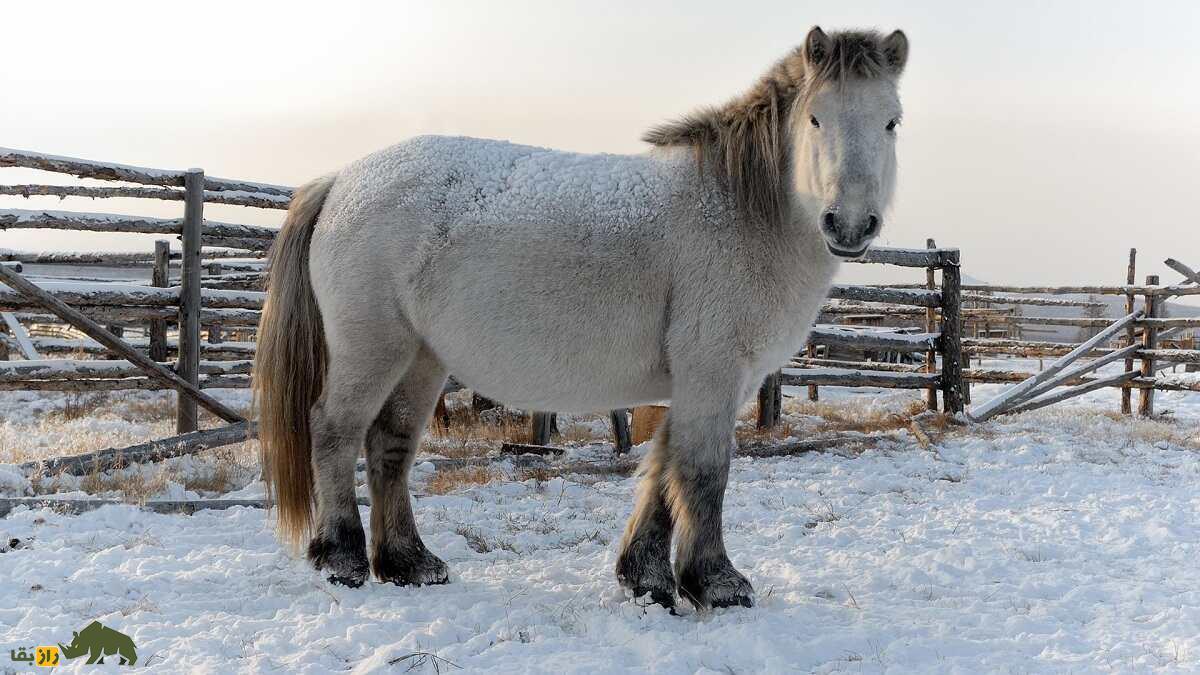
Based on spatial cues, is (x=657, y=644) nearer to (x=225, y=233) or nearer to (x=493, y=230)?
(x=493, y=230)

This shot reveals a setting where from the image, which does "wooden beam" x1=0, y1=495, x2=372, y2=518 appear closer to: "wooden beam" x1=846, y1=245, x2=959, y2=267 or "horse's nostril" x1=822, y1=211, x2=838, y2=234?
"horse's nostril" x1=822, y1=211, x2=838, y2=234

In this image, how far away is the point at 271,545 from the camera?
4.14m

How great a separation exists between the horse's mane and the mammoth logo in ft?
9.28

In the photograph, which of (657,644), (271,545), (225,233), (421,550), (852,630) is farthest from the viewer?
(225,233)

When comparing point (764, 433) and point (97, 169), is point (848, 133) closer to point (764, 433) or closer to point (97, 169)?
point (764, 433)

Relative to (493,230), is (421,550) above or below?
below

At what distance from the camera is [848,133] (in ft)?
10.3

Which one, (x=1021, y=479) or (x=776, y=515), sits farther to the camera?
(x=1021, y=479)

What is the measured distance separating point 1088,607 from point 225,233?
7515mm

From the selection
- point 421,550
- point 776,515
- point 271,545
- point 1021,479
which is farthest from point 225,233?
point 1021,479

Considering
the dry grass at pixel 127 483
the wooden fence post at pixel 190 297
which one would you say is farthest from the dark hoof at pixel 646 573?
the wooden fence post at pixel 190 297

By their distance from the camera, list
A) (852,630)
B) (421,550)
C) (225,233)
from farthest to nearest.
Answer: (225,233) < (421,550) < (852,630)

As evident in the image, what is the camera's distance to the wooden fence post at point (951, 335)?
8.77 m

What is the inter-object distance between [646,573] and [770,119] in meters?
2.04
